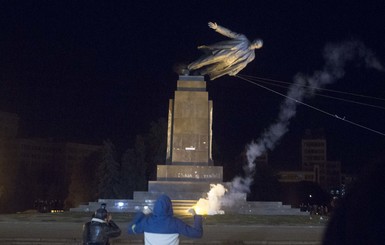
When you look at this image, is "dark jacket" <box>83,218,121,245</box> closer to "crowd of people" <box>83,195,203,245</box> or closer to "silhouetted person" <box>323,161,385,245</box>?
"crowd of people" <box>83,195,203,245</box>

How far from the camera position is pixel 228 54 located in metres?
27.5

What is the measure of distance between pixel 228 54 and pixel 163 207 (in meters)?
23.2

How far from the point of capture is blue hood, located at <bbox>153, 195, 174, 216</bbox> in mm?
→ 4699

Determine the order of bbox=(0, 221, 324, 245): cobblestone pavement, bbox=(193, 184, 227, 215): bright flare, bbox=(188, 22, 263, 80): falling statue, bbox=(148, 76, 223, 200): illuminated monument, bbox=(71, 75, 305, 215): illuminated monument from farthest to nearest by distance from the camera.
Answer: bbox=(188, 22, 263, 80): falling statue, bbox=(148, 76, 223, 200): illuminated monument, bbox=(71, 75, 305, 215): illuminated monument, bbox=(193, 184, 227, 215): bright flare, bbox=(0, 221, 324, 245): cobblestone pavement

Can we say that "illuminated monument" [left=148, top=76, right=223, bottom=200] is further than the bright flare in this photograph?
Yes

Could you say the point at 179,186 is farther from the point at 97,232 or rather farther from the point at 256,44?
the point at 97,232

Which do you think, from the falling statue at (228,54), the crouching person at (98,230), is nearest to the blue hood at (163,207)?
the crouching person at (98,230)

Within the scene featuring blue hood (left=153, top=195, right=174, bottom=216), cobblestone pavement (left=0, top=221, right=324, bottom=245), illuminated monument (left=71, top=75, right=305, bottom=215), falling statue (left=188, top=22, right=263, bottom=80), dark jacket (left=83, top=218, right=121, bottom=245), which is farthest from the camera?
falling statue (left=188, top=22, right=263, bottom=80)

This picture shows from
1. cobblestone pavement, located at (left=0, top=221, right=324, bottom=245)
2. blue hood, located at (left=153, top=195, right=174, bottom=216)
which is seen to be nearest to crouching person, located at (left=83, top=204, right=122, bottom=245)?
blue hood, located at (left=153, top=195, right=174, bottom=216)

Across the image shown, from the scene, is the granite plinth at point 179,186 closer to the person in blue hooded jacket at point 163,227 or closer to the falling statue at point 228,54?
the falling statue at point 228,54

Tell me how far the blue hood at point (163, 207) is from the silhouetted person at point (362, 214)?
3.62 meters

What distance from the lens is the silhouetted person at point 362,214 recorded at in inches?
41.1

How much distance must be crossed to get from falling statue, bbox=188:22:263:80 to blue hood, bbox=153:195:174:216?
22.4m

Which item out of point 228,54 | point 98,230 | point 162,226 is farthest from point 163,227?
point 228,54
